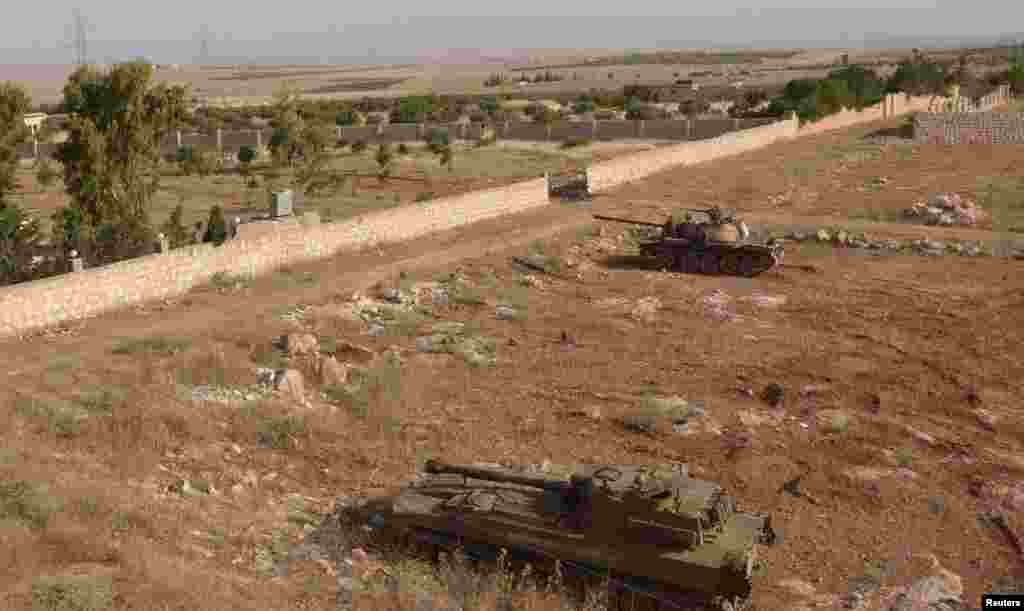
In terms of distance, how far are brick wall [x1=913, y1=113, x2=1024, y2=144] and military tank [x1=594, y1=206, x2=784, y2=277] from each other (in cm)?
2601

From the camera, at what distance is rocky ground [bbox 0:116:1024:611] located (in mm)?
10492

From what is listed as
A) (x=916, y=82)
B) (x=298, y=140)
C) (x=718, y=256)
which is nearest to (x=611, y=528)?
(x=718, y=256)

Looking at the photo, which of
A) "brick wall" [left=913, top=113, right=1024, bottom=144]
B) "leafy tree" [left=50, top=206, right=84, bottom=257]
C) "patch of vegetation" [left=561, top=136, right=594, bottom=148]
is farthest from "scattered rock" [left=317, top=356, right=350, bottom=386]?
"brick wall" [left=913, top=113, right=1024, bottom=144]

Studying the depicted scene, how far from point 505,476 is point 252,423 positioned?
4.71 metres

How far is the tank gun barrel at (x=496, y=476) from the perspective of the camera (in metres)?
10.5

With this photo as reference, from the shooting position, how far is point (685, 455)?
45.8ft

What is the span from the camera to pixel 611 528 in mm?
10070

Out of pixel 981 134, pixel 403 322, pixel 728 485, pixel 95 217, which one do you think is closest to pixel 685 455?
pixel 728 485

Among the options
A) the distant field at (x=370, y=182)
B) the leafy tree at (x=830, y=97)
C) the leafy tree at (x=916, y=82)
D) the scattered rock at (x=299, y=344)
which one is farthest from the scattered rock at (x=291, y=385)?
the leafy tree at (x=916, y=82)

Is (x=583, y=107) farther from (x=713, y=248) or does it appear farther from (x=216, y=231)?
(x=216, y=231)

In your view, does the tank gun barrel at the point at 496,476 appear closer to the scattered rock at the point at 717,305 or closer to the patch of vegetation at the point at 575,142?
the scattered rock at the point at 717,305

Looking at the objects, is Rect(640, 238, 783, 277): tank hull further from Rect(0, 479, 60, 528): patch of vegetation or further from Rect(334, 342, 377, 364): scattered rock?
Rect(0, 479, 60, 528): patch of vegetation

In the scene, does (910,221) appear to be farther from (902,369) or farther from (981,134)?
(981,134)

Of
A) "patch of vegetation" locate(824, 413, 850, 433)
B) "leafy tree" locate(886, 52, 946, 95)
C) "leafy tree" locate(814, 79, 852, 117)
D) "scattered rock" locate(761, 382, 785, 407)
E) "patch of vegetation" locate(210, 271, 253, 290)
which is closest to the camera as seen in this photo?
"patch of vegetation" locate(824, 413, 850, 433)
